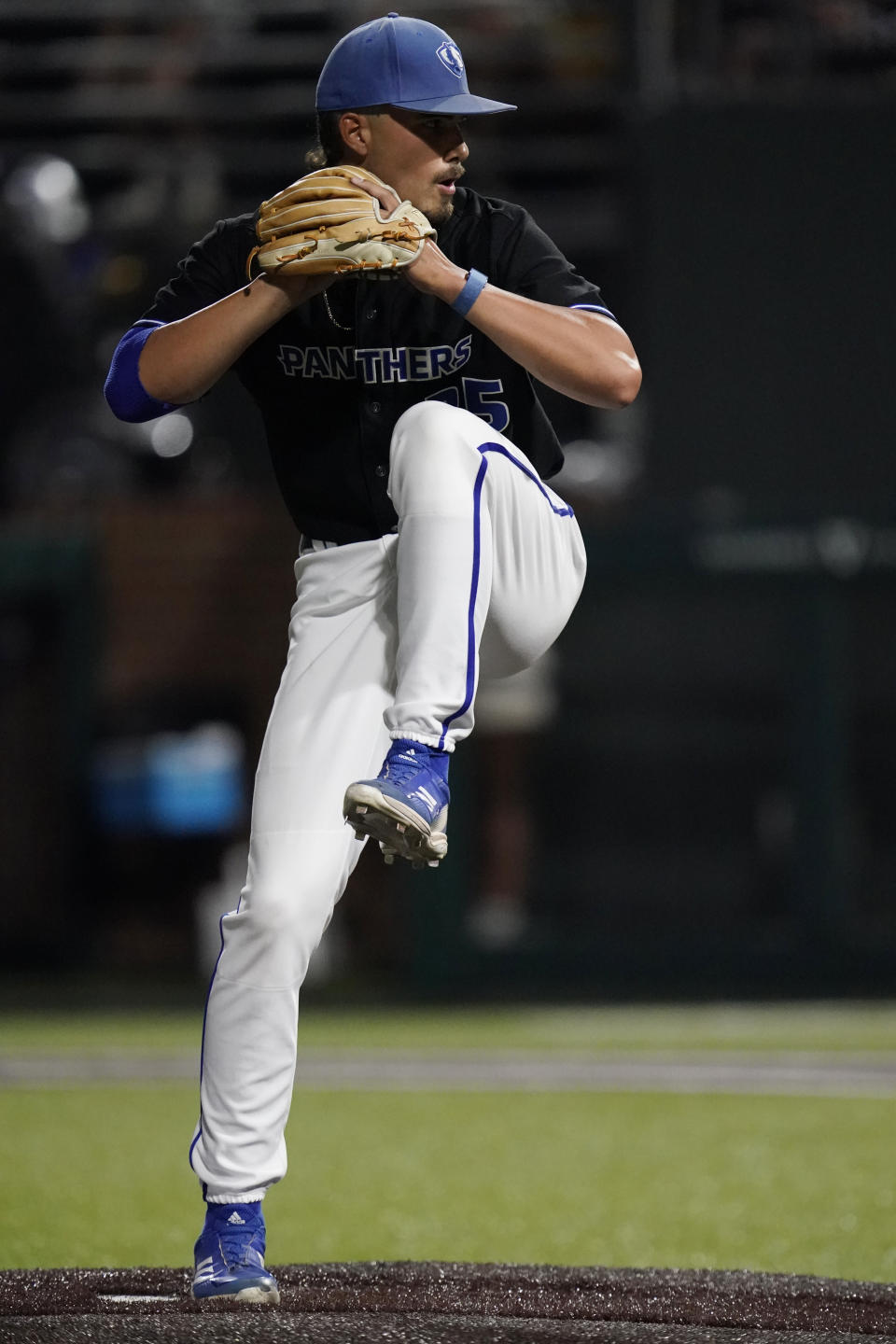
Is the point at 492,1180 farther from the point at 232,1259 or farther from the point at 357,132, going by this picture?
the point at 357,132

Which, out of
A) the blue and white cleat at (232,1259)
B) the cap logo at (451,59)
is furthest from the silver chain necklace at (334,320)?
the blue and white cleat at (232,1259)

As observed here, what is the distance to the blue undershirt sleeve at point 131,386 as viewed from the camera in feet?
11.3

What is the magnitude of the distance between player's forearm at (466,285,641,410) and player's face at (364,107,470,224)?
280mm

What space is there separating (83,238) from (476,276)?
11.2m

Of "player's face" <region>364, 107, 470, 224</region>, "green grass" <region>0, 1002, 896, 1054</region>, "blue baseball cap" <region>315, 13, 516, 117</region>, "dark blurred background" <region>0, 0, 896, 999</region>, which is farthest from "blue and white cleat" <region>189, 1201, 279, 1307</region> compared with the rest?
"dark blurred background" <region>0, 0, 896, 999</region>

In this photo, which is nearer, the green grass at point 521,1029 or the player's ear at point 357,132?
the player's ear at point 357,132

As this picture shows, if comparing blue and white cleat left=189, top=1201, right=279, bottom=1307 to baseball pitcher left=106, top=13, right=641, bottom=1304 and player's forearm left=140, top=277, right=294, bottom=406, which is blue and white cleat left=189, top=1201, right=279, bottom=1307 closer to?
baseball pitcher left=106, top=13, right=641, bottom=1304

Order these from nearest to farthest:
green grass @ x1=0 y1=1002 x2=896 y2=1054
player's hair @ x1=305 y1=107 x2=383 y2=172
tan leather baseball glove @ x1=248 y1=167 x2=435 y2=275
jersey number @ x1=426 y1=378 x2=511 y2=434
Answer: tan leather baseball glove @ x1=248 y1=167 x2=435 y2=275 → player's hair @ x1=305 y1=107 x2=383 y2=172 → jersey number @ x1=426 y1=378 x2=511 y2=434 → green grass @ x1=0 y1=1002 x2=896 y2=1054

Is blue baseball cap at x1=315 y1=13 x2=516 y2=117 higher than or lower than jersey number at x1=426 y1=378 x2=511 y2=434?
higher

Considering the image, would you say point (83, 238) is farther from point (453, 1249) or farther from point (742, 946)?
point (453, 1249)

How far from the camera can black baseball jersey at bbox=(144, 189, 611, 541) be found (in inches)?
140

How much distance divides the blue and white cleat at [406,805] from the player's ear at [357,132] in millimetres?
1040

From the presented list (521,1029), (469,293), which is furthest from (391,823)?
(521,1029)

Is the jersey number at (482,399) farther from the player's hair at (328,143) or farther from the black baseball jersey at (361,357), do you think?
the player's hair at (328,143)
